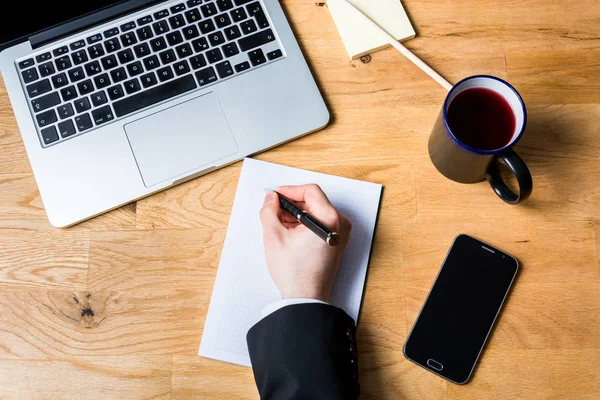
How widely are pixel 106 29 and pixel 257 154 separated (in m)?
0.28

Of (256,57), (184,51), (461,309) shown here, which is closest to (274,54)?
(256,57)

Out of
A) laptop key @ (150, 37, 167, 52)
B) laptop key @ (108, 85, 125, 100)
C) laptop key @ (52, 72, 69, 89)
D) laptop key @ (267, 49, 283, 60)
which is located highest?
laptop key @ (52, 72, 69, 89)

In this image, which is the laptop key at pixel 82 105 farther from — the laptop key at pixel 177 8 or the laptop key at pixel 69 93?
the laptop key at pixel 177 8

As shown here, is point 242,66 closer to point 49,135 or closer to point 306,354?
point 49,135

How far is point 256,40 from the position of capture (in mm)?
764

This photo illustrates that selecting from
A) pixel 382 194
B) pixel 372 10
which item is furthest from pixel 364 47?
pixel 382 194

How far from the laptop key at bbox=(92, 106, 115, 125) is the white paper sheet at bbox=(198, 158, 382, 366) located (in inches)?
7.9

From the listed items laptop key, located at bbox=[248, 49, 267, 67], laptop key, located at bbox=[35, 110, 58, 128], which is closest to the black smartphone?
laptop key, located at bbox=[248, 49, 267, 67]

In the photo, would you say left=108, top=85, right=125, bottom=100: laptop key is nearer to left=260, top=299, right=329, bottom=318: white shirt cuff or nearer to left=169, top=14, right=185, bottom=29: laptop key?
left=169, top=14, right=185, bottom=29: laptop key

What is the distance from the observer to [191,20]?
768mm

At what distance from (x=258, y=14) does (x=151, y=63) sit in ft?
0.55

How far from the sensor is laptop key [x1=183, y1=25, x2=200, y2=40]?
30.0 inches

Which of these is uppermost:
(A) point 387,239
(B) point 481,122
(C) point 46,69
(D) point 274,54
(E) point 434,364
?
(C) point 46,69

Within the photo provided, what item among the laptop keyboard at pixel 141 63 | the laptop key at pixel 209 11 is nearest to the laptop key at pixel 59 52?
the laptop keyboard at pixel 141 63
